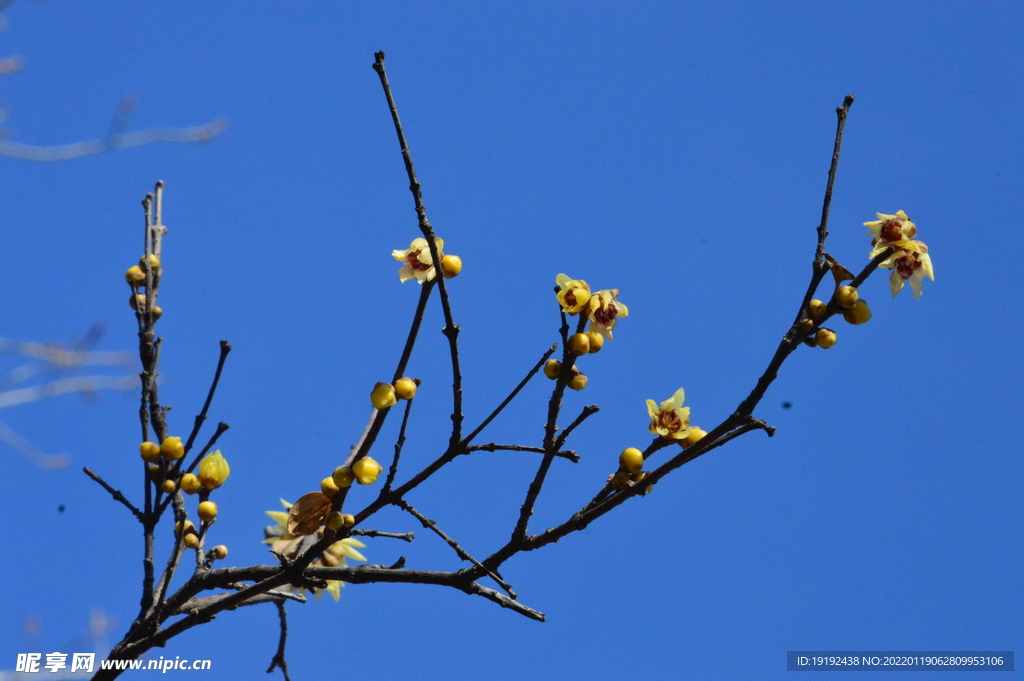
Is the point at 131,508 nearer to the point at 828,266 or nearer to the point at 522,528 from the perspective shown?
the point at 522,528

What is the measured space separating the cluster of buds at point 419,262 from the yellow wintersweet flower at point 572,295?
0.95ft

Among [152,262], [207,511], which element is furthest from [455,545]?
[152,262]

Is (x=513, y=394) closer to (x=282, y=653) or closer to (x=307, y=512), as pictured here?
(x=307, y=512)

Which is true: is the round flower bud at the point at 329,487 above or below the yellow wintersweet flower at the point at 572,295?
below

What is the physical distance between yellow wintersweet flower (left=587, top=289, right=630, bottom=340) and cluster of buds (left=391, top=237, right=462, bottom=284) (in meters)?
0.36

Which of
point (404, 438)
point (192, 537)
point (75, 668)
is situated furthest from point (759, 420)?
point (75, 668)

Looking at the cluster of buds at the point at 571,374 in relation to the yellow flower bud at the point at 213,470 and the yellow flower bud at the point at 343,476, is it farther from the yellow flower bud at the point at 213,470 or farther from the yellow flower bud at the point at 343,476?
the yellow flower bud at the point at 213,470

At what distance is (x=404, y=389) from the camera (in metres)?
2.05

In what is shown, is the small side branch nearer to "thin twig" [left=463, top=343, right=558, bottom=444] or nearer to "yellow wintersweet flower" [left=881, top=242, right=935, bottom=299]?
"thin twig" [left=463, top=343, right=558, bottom=444]

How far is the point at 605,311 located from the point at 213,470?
1327mm

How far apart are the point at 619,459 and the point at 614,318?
1.23 feet

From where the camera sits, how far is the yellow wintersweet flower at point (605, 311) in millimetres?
2039

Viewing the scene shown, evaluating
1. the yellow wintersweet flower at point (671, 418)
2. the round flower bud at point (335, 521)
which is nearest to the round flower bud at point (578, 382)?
the yellow wintersweet flower at point (671, 418)

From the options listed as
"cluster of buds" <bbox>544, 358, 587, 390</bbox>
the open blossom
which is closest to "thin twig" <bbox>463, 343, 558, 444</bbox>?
"cluster of buds" <bbox>544, 358, 587, 390</bbox>
